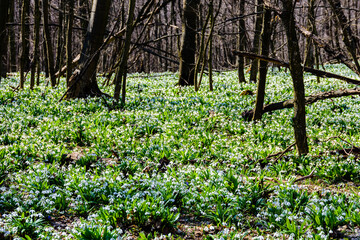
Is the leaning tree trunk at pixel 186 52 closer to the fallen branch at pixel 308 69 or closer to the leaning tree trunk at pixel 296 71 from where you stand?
the fallen branch at pixel 308 69

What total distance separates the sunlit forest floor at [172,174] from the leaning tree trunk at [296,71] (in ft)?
1.24

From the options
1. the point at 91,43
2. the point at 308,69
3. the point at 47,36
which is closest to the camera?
the point at 308,69

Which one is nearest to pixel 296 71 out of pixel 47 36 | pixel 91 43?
pixel 91 43

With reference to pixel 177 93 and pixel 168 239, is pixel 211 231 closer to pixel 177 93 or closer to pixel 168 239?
pixel 168 239

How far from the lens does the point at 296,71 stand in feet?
15.7

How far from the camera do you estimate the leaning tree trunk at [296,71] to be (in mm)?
4609

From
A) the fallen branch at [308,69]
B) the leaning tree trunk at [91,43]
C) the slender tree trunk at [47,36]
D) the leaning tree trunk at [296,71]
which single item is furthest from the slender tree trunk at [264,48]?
the slender tree trunk at [47,36]

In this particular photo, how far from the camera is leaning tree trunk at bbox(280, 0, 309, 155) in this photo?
461 cm

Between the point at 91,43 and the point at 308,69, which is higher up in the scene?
the point at 91,43

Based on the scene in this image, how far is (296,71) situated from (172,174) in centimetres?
231

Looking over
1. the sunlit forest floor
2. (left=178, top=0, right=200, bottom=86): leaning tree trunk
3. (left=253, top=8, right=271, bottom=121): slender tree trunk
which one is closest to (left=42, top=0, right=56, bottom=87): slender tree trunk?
the sunlit forest floor

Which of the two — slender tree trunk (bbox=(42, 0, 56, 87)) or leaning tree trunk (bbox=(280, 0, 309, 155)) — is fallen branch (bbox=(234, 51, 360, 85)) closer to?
leaning tree trunk (bbox=(280, 0, 309, 155))

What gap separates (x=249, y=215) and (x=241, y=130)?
3.30 meters

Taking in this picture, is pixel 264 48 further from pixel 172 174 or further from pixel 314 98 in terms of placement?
pixel 172 174
